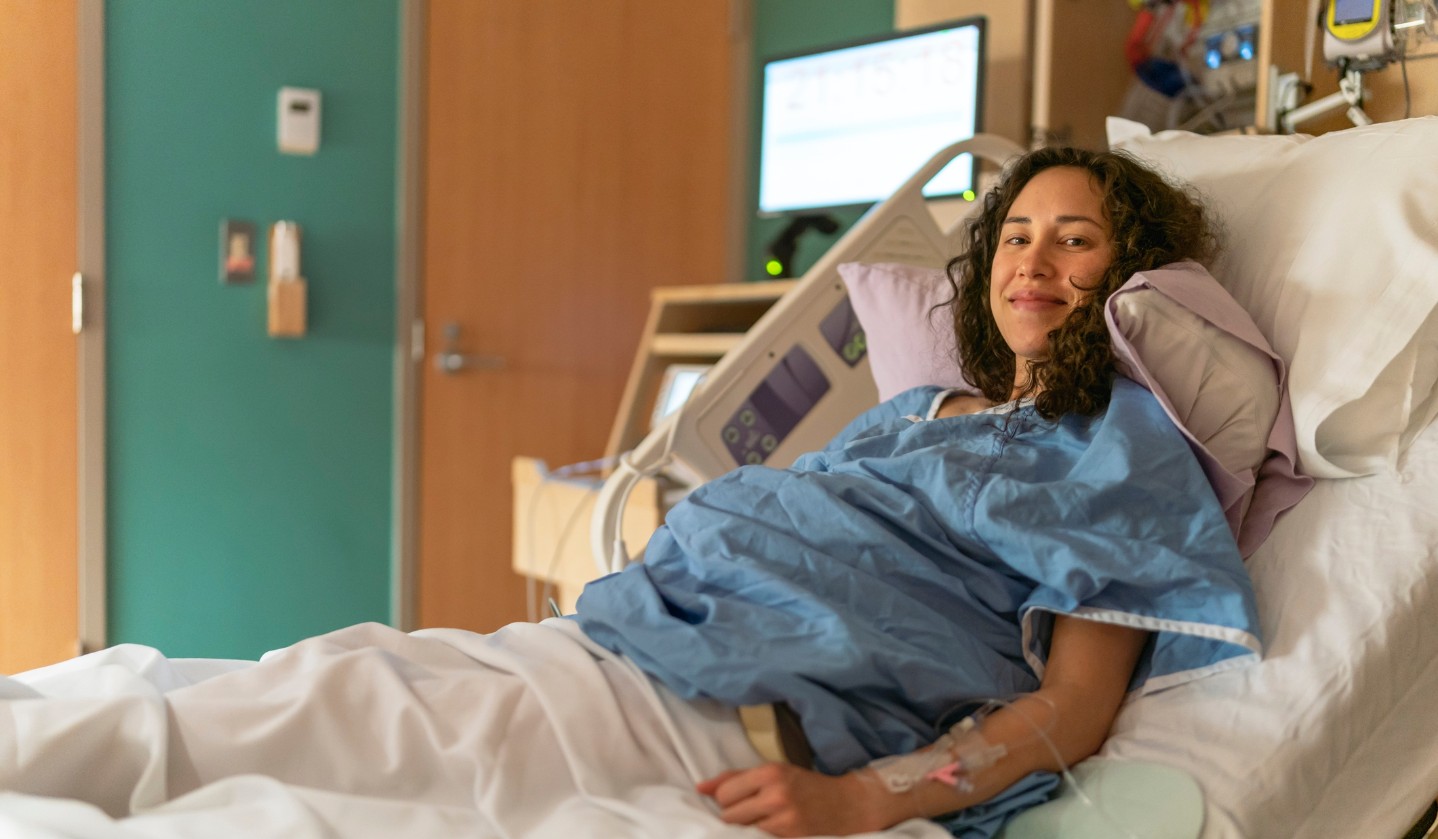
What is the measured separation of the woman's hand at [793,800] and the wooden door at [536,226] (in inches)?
85.2

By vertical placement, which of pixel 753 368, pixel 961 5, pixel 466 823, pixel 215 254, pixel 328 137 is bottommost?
pixel 466 823

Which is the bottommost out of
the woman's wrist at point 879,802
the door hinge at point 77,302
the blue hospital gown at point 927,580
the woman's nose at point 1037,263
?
the woman's wrist at point 879,802

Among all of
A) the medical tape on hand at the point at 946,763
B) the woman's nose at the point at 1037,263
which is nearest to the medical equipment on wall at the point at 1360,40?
the woman's nose at the point at 1037,263

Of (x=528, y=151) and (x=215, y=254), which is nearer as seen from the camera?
(x=215, y=254)

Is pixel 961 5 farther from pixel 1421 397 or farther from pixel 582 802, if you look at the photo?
pixel 582 802

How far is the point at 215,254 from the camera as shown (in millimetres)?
2688

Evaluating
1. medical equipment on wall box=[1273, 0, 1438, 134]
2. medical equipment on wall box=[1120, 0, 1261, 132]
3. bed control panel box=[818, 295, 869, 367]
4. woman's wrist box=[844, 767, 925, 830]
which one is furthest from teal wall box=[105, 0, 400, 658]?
woman's wrist box=[844, 767, 925, 830]

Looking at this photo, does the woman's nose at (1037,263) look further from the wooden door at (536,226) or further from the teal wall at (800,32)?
the wooden door at (536,226)

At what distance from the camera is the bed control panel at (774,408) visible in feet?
6.07

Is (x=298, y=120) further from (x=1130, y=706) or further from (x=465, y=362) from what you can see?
(x=1130, y=706)

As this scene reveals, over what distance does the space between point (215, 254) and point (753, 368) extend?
58.6 inches

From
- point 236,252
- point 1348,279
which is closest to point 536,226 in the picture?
point 236,252

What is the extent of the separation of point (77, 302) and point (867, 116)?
1774 millimetres

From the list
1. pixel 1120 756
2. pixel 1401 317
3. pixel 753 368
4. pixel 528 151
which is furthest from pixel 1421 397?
pixel 528 151
